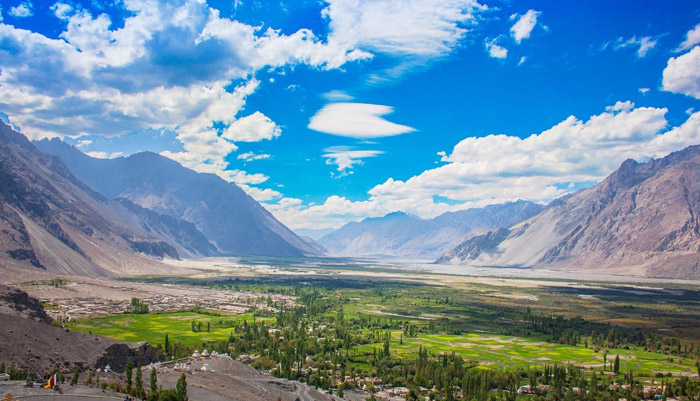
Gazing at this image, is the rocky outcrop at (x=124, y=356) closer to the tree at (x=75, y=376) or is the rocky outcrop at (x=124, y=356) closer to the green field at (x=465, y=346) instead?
the tree at (x=75, y=376)

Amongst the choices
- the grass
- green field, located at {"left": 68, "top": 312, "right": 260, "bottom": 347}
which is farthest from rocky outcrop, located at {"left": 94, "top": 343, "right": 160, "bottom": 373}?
the grass

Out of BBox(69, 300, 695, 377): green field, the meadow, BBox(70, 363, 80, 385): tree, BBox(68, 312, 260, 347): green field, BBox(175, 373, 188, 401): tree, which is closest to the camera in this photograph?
BBox(175, 373, 188, 401): tree

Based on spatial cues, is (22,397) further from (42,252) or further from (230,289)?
(42,252)

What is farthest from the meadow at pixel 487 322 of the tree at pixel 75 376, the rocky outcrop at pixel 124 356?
the tree at pixel 75 376

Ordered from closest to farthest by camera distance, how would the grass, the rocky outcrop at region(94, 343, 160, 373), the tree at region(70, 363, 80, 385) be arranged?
the tree at region(70, 363, 80, 385) → the rocky outcrop at region(94, 343, 160, 373) → the grass

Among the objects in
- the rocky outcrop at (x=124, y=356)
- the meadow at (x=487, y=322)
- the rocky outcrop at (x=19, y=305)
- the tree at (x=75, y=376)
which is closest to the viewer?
the tree at (x=75, y=376)

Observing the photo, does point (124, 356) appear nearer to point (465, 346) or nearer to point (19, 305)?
point (19, 305)

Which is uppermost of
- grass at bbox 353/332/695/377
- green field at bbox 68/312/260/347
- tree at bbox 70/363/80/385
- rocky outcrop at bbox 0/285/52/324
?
rocky outcrop at bbox 0/285/52/324

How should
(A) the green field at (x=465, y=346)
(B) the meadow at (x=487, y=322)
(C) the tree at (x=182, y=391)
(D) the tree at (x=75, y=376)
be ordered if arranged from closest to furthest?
(C) the tree at (x=182, y=391) → (D) the tree at (x=75, y=376) → (A) the green field at (x=465, y=346) → (B) the meadow at (x=487, y=322)

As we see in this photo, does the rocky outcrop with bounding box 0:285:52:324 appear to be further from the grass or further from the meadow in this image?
the grass

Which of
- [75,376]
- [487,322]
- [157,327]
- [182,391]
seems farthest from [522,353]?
[75,376]

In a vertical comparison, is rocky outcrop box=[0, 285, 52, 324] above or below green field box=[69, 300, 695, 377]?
above

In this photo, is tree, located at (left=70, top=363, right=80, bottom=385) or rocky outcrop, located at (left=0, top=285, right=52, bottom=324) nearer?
tree, located at (left=70, top=363, right=80, bottom=385)
